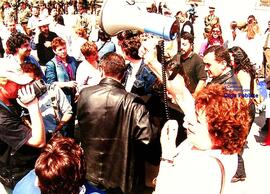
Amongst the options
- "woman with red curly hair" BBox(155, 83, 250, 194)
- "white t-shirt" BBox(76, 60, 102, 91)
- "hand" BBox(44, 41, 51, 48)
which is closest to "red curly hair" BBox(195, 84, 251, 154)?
"woman with red curly hair" BBox(155, 83, 250, 194)

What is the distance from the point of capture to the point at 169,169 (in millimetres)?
2031

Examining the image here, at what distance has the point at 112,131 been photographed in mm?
3250

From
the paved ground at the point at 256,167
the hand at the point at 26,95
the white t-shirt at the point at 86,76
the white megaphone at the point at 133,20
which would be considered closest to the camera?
the white megaphone at the point at 133,20

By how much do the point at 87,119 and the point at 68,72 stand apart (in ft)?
5.11

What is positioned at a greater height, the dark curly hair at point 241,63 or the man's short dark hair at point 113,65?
the man's short dark hair at point 113,65

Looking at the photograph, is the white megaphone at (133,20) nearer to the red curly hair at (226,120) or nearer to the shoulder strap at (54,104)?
the red curly hair at (226,120)

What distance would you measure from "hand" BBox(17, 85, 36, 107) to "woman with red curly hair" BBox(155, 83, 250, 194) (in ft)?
3.49

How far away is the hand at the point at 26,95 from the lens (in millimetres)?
2682

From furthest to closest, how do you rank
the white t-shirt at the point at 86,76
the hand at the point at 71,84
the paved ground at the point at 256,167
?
the paved ground at the point at 256,167 → the white t-shirt at the point at 86,76 → the hand at the point at 71,84

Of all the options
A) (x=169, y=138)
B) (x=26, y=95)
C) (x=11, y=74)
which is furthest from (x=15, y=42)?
(x=169, y=138)

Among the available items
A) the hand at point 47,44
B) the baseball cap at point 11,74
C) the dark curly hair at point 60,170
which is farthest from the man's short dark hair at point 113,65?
the hand at point 47,44

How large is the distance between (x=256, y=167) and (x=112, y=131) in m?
2.92

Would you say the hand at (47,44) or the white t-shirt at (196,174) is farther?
the hand at (47,44)

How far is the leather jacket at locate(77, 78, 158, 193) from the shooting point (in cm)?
318
